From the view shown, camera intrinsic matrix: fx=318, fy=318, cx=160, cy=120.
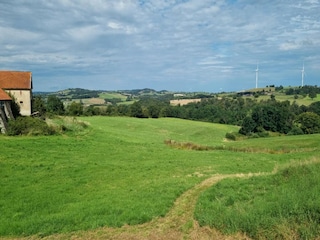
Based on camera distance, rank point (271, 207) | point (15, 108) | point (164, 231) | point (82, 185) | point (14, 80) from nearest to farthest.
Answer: point (271, 207) → point (164, 231) → point (82, 185) → point (15, 108) → point (14, 80)

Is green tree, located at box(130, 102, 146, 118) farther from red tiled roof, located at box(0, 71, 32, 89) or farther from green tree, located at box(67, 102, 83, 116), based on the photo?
red tiled roof, located at box(0, 71, 32, 89)

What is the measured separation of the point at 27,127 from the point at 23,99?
14.3 metres

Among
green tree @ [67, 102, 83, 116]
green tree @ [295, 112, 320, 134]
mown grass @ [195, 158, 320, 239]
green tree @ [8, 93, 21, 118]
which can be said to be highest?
green tree @ [8, 93, 21, 118]

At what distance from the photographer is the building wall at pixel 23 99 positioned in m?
49.6

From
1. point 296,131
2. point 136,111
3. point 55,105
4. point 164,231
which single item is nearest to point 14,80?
point 164,231

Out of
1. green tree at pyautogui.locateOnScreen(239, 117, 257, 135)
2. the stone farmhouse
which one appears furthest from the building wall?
green tree at pyautogui.locateOnScreen(239, 117, 257, 135)

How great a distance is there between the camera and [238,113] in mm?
126000

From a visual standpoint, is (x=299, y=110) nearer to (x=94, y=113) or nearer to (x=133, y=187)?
(x=94, y=113)

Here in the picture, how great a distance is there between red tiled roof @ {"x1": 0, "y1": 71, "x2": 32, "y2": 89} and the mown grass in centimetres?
4270

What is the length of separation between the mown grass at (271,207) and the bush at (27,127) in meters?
28.1

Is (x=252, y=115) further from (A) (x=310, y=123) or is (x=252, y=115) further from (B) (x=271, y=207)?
(B) (x=271, y=207)

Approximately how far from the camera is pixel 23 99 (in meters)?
50.0

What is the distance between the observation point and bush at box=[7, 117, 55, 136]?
36.8 metres

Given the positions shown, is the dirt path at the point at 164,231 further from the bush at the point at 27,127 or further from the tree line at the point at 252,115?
the tree line at the point at 252,115
